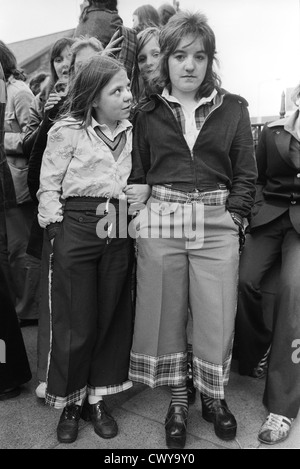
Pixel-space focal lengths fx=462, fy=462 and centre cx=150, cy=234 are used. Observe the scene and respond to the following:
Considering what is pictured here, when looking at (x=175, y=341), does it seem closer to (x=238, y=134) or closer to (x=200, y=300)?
(x=200, y=300)

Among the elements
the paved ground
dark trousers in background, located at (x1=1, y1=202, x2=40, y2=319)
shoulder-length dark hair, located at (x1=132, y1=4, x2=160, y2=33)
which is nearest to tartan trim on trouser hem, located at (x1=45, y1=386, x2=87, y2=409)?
the paved ground

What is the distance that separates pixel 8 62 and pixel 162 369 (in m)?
2.05

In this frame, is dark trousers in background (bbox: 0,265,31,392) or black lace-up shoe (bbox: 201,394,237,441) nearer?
black lace-up shoe (bbox: 201,394,237,441)

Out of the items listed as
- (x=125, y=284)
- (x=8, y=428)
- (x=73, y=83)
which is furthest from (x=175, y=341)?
(x=73, y=83)

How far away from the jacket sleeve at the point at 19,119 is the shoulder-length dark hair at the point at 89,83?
95 cm

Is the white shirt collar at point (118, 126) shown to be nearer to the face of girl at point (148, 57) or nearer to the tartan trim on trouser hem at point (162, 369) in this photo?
the face of girl at point (148, 57)

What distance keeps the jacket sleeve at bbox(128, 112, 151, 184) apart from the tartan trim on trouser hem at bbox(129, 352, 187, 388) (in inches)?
32.0

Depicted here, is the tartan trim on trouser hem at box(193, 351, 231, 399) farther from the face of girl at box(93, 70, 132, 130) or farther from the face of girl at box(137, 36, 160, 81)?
the face of girl at box(137, 36, 160, 81)

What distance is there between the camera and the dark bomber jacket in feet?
6.70

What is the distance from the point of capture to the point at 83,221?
198cm

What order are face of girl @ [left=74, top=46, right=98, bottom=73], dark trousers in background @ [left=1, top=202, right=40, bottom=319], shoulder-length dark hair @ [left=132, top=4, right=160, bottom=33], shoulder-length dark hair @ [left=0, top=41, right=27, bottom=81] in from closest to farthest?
face of girl @ [left=74, top=46, right=98, bottom=73], shoulder-length dark hair @ [left=0, top=41, right=27, bottom=81], shoulder-length dark hair @ [left=132, top=4, right=160, bottom=33], dark trousers in background @ [left=1, top=202, right=40, bottom=319]

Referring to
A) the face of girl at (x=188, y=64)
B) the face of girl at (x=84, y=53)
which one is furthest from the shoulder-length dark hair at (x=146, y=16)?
the face of girl at (x=188, y=64)

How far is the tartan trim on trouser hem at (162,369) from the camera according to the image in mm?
2096

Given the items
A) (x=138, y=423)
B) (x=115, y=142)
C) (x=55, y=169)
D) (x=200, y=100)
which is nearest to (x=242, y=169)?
(x=200, y=100)
